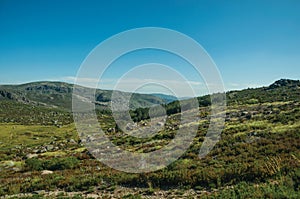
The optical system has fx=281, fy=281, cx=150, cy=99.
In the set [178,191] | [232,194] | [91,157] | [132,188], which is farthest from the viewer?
[91,157]

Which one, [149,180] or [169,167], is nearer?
[149,180]

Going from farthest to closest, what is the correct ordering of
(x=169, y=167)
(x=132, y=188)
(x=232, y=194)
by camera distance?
(x=169, y=167), (x=132, y=188), (x=232, y=194)

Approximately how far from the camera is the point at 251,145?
21.1m

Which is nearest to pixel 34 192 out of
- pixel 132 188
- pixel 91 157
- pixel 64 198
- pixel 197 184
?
pixel 64 198

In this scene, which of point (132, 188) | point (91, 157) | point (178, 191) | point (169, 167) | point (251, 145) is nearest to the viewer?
point (178, 191)

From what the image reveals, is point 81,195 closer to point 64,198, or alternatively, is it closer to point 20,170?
point 64,198

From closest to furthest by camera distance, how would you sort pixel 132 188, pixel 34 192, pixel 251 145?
pixel 132 188, pixel 34 192, pixel 251 145

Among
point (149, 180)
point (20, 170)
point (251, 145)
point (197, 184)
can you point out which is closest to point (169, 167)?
point (149, 180)

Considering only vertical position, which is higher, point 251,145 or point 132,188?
point 251,145

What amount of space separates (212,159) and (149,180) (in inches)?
230

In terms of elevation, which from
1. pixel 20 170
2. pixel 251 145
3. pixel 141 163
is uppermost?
pixel 251 145

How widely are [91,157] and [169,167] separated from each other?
14228mm

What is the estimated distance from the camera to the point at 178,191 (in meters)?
13.6

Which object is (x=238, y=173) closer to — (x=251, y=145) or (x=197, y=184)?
(x=197, y=184)
